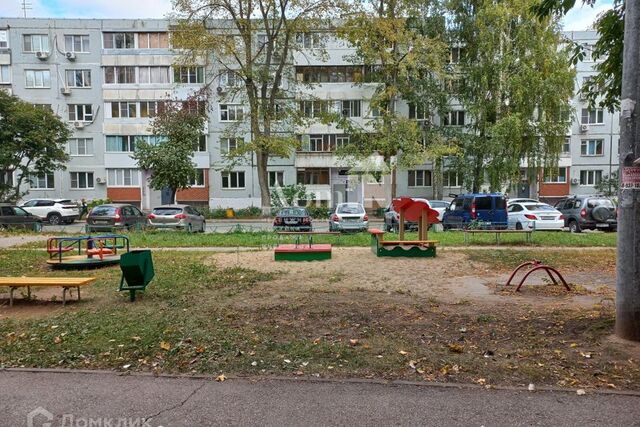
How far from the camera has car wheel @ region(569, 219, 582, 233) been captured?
22.9m

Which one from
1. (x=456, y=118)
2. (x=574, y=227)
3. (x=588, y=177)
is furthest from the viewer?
(x=588, y=177)

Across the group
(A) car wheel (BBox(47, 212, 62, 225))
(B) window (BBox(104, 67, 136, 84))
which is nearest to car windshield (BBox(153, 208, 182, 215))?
(A) car wheel (BBox(47, 212, 62, 225))

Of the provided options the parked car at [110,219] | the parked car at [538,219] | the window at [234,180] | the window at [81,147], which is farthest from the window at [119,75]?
the parked car at [538,219]

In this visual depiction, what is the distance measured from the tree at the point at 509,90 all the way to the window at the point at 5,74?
128ft

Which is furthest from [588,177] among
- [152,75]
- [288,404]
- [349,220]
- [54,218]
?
[288,404]

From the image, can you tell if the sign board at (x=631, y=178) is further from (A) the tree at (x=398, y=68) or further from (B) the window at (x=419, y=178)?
(B) the window at (x=419, y=178)

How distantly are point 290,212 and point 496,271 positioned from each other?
40.7 ft

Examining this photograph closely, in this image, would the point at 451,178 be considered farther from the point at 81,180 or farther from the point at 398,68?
the point at 81,180

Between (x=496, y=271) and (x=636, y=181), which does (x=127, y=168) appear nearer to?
(x=496, y=271)

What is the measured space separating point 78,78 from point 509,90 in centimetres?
3655

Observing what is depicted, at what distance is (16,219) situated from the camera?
24.8m

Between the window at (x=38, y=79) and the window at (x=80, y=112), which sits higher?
the window at (x=38, y=79)

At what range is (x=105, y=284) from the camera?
9242 mm

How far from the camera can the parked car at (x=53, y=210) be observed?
32594mm
